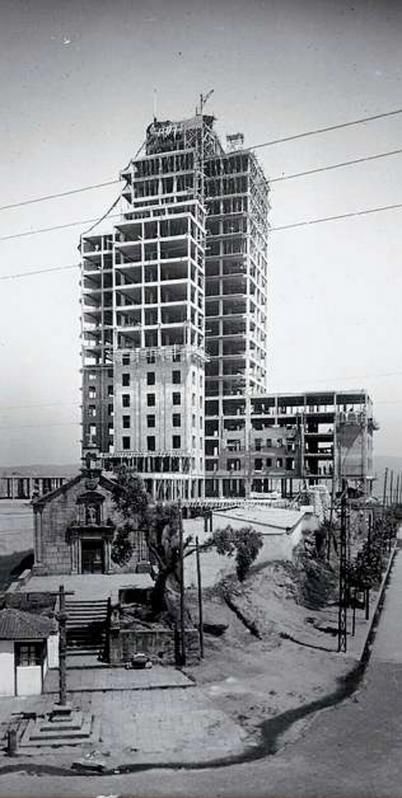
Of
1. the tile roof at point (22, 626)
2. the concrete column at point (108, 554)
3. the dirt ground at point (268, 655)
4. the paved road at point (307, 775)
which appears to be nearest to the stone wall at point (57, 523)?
the concrete column at point (108, 554)

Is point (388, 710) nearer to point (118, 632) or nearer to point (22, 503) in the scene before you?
point (118, 632)

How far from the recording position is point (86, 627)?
3434 cm

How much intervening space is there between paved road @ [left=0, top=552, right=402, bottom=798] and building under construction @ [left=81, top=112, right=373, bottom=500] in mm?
56756

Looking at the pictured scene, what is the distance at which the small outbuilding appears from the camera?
27703 mm

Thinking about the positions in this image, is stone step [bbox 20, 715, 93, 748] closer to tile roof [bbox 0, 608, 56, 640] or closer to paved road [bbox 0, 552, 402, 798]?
paved road [bbox 0, 552, 402, 798]

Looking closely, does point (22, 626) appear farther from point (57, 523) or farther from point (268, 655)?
point (57, 523)

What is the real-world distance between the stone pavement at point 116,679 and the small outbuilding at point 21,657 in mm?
805

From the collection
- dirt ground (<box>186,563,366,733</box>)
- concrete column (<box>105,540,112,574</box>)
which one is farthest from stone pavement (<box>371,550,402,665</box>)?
concrete column (<box>105,540,112,574</box>)

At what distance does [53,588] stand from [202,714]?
18.4 m

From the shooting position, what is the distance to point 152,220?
90.3 metres

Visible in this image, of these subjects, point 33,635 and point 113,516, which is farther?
point 113,516

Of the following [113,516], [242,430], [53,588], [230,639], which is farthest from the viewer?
[242,430]

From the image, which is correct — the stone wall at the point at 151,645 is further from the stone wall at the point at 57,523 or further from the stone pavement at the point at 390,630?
the stone wall at the point at 57,523

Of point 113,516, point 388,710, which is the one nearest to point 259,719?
point 388,710
